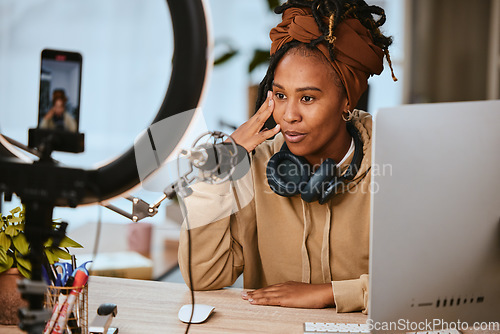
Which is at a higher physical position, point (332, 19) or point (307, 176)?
point (332, 19)

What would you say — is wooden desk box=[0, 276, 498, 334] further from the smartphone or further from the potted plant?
the smartphone

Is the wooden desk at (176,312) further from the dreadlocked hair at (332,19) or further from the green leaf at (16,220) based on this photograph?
the dreadlocked hair at (332,19)

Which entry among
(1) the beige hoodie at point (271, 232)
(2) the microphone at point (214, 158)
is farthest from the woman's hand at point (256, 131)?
(2) the microphone at point (214, 158)

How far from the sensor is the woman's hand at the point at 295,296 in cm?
112

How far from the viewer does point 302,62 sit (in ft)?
4.33

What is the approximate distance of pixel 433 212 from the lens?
30.7 inches

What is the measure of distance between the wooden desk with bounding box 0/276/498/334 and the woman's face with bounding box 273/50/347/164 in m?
0.45

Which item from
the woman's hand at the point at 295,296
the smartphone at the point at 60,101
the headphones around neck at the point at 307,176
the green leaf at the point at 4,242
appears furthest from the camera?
the headphones around neck at the point at 307,176

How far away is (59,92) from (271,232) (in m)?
0.83

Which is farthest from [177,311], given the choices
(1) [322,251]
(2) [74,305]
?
(1) [322,251]

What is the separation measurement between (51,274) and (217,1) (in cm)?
263

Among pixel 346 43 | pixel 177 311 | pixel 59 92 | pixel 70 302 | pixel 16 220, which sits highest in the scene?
pixel 346 43

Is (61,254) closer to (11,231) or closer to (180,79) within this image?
(11,231)

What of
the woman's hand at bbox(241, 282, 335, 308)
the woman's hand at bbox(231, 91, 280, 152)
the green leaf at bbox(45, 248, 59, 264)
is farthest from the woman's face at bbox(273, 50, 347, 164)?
the green leaf at bbox(45, 248, 59, 264)
